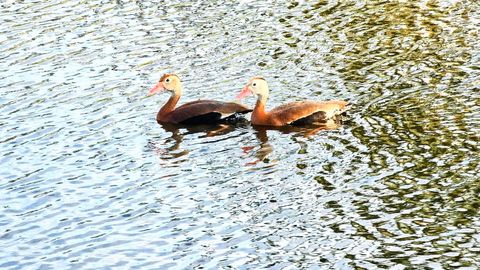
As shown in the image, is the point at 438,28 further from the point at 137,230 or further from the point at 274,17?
the point at 137,230

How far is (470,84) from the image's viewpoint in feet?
56.0

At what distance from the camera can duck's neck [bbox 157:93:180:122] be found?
17422 mm

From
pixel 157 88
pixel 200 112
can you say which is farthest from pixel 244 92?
pixel 157 88

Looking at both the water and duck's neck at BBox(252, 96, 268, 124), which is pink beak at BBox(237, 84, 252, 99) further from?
the water

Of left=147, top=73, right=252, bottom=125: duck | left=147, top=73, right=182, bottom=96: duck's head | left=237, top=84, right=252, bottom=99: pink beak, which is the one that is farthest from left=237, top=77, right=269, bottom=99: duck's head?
left=147, top=73, right=182, bottom=96: duck's head

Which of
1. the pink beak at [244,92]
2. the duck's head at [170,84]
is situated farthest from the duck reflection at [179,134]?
the duck's head at [170,84]

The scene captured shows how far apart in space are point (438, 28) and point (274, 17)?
3.11m

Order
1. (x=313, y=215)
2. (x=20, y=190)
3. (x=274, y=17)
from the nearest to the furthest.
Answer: (x=313, y=215), (x=20, y=190), (x=274, y=17)

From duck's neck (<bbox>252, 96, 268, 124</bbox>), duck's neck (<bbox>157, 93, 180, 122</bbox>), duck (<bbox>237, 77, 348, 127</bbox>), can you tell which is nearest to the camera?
duck (<bbox>237, 77, 348, 127</bbox>)

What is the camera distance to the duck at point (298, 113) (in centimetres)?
1633

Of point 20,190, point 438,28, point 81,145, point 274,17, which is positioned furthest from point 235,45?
point 20,190

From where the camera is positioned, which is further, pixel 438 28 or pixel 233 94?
pixel 438 28

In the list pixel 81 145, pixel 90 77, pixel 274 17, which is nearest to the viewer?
pixel 81 145

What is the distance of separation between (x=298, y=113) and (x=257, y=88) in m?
0.91
